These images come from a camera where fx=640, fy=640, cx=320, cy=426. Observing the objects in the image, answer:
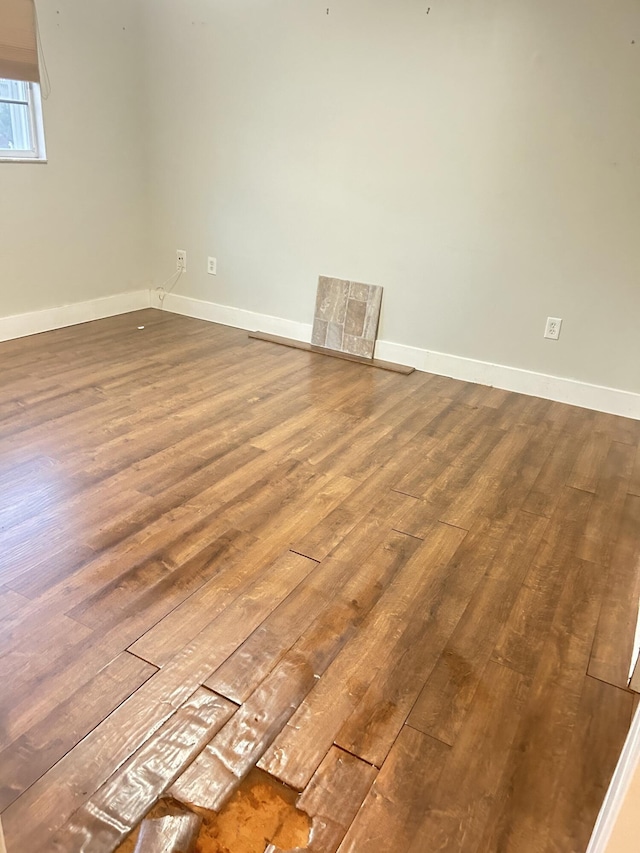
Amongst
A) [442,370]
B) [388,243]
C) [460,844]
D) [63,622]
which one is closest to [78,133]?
[388,243]

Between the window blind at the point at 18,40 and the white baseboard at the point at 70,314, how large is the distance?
53.1 inches

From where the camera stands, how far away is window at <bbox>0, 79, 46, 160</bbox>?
3723mm

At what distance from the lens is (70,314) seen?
434cm

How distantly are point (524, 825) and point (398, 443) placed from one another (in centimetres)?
186

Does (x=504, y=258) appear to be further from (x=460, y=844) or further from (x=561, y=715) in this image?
(x=460, y=844)

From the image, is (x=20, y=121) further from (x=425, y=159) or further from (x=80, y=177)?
(x=425, y=159)

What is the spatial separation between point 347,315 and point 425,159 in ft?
3.44

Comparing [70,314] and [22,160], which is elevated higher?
[22,160]

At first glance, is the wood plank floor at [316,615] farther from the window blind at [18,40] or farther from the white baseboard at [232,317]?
the window blind at [18,40]

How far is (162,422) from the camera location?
303 centimetres

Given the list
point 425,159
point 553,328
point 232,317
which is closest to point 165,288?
point 232,317

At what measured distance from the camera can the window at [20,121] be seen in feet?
12.2

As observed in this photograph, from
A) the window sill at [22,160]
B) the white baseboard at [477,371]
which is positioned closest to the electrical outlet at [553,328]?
the white baseboard at [477,371]

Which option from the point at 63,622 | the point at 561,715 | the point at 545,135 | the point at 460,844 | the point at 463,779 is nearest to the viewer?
the point at 460,844
